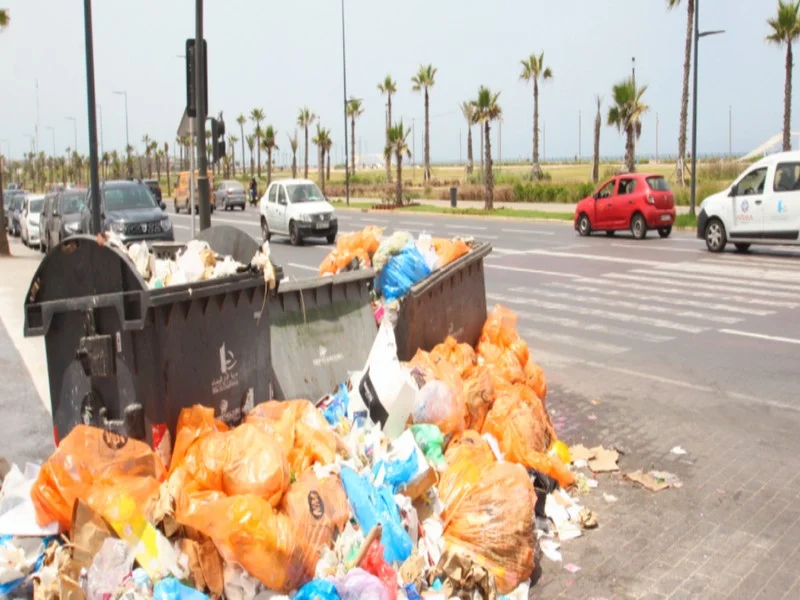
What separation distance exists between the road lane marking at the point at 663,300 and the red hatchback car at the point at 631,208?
9.35m

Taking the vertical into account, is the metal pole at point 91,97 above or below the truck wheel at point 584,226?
above

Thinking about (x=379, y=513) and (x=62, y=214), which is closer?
(x=379, y=513)

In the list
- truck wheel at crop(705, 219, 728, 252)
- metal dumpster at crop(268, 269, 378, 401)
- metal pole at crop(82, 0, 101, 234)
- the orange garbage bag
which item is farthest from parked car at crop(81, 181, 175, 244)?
the orange garbage bag

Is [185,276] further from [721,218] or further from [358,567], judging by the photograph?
[721,218]

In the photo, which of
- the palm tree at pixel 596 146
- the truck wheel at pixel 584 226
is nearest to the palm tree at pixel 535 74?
the palm tree at pixel 596 146

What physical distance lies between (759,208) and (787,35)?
19851mm

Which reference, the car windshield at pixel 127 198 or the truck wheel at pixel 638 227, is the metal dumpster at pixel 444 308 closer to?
the car windshield at pixel 127 198

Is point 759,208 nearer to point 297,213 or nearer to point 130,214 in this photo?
point 297,213

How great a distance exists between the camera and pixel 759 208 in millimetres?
19062

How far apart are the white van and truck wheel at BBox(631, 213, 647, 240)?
3.71 metres

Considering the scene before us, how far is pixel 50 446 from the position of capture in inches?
274

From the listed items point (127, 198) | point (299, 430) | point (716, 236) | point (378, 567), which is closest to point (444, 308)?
point (299, 430)

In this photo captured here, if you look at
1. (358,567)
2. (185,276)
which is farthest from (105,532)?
(185,276)

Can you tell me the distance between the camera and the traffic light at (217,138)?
1457 centimetres
